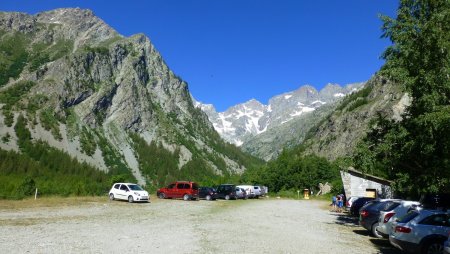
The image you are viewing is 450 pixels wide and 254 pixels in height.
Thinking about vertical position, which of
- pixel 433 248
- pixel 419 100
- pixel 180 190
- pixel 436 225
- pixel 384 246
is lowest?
pixel 384 246

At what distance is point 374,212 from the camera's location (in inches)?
835

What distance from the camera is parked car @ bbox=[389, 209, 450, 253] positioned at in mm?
14188

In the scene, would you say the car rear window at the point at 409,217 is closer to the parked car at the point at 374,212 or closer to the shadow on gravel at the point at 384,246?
the shadow on gravel at the point at 384,246

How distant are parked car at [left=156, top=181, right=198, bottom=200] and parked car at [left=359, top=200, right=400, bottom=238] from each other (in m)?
31.2

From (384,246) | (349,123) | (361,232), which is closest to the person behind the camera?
(384,246)

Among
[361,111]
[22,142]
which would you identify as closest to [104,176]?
[22,142]

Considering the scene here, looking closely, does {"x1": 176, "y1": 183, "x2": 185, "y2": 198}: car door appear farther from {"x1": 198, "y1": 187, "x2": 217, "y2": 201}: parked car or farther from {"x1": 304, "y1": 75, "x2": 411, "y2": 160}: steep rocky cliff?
{"x1": 304, "y1": 75, "x2": 411, "y2": 160}: steep rocky cliff

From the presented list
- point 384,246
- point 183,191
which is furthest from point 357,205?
point 183,191

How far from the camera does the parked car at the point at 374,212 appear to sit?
66.4ft

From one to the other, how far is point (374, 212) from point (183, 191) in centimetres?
3291

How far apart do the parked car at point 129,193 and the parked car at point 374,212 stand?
2590 centimetres

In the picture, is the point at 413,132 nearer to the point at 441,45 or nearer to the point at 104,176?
the point at 441,45

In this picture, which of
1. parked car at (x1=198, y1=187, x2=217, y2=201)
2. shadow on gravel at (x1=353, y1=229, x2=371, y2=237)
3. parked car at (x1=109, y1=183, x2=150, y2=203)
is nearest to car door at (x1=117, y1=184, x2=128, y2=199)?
parked car at (x1=109, y1=183, x2=150, y2=203)

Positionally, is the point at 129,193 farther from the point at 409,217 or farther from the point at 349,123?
the point at 349,123
